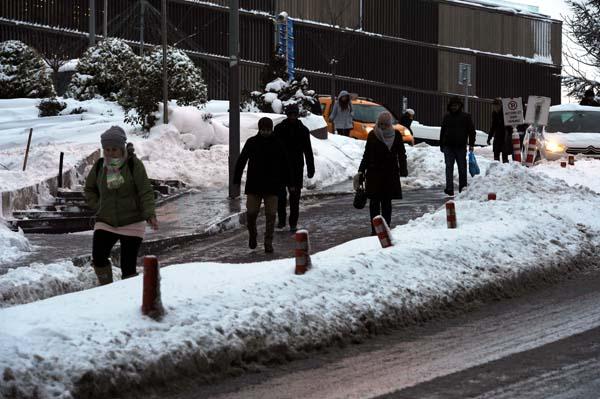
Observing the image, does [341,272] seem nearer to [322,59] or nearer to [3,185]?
[3,185]

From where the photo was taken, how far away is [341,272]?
10258mm

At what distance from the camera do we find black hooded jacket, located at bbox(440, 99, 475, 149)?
827 inches

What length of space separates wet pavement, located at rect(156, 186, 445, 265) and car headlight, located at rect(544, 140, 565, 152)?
6438 mm

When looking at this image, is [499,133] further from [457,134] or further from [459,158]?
[457,134]

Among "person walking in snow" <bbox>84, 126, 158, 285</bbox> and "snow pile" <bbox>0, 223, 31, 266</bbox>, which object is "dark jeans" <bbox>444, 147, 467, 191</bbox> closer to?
"snow pile" <bbox>0, 223, 31, 266</bbox>

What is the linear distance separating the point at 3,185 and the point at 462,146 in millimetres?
7322

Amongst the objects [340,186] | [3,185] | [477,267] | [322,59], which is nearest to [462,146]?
[340,186]

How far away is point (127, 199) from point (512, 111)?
1732 cm

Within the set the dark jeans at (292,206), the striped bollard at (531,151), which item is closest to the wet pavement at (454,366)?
the dark jeans at (292,206)

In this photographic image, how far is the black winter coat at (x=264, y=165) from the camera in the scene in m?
15.2

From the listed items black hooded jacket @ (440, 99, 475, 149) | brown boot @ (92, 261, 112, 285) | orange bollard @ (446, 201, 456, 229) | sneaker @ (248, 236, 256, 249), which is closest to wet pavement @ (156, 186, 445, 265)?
sneaker @ (248, 236, 256, 249)

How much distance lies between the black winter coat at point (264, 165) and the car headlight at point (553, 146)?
560 inches

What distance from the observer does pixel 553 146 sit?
2864 cm

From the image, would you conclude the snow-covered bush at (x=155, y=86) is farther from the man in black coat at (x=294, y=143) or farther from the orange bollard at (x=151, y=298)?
the orange bollard at (x=151, y=298)
